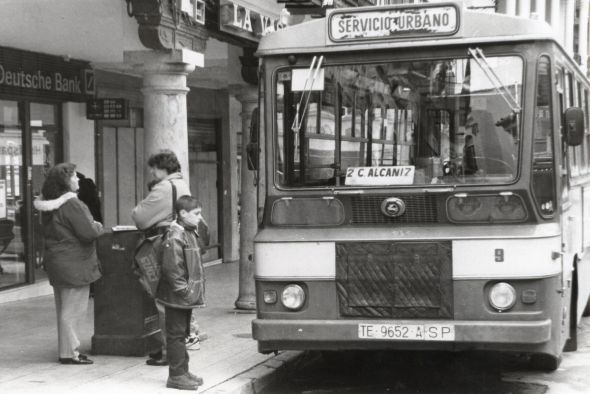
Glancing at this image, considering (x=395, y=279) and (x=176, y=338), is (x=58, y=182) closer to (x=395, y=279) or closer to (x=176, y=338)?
(x=176, y=338)

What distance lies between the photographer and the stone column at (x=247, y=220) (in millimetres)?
13094

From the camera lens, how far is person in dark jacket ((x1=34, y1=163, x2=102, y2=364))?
364 inches

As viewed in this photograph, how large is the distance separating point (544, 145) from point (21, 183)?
27.9 feet

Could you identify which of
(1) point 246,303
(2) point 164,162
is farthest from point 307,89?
(1) point 246,303

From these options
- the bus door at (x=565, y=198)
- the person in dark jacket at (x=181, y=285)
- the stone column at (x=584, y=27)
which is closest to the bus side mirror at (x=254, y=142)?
the person in dark jacket at (x=181, y=285)

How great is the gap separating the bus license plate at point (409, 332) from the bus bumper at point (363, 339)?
0.03 metres

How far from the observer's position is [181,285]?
8.15m

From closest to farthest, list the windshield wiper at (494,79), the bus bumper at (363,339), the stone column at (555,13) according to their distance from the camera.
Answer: the bus bumper at (363,339) → the windshield wiper at (494,79) → the stone column at (555,13)

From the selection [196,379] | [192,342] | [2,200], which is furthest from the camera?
[2,200]

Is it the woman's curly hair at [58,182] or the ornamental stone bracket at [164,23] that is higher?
the ornamental stone bracket at [164,23]

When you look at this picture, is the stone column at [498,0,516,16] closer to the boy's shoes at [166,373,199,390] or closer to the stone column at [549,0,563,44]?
the stone column at [549,0,563,44]

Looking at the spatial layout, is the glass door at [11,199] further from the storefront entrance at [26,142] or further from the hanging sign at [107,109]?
the hanging sign at [107,109]

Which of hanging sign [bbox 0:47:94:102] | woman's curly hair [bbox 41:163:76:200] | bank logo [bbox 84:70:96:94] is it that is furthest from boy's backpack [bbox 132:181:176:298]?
bank logo [bbox 84:70:96:94]

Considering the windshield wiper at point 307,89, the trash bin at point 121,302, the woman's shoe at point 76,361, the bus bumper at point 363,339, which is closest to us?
the bus bumper at point 363,339
